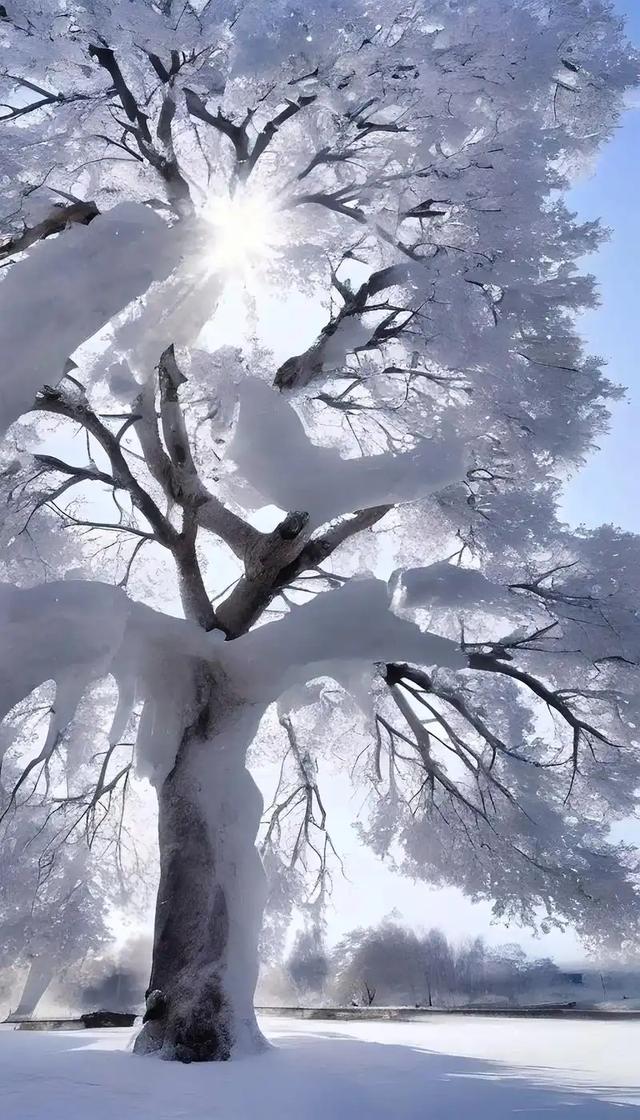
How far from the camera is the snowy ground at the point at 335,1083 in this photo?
3.30 meters

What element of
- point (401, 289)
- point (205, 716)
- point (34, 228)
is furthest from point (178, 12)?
point (205, 716)

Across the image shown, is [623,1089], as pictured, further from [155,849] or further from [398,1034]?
[155,849]

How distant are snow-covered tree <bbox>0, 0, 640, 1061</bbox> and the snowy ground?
35.5 inches

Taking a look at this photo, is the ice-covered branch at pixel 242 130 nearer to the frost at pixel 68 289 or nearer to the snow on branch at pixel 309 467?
the frost at pixel 68 289

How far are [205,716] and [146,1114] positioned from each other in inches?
140

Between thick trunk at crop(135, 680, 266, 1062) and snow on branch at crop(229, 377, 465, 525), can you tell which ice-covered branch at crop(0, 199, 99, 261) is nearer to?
snow on branch at crop(229, 377, 465, 525)

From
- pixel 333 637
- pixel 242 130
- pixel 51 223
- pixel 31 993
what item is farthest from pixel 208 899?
pixel 31 993

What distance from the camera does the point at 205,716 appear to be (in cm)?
666

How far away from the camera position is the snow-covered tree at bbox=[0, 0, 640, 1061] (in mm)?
5836

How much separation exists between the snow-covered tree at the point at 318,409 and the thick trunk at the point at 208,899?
2 cm

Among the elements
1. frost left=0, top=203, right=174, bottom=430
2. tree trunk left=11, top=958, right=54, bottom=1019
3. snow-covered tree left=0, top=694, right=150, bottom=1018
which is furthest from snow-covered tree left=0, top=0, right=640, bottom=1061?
tree trunk left=11, top=958, right=54, bottom=1019

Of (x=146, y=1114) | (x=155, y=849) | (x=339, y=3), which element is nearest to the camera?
(x=146, y=1114)

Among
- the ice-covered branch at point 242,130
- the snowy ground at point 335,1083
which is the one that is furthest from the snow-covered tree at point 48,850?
the ice-covered branch at point 242,130

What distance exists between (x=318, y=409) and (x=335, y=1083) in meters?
5.85
